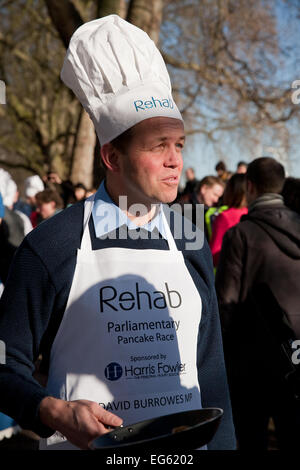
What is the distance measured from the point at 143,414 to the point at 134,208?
1.97ft

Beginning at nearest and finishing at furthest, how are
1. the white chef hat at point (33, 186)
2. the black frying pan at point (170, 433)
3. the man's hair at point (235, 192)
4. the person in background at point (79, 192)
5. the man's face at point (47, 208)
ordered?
the black frying pan at point (170, 433) < the man's hair at point (235, 192) < the man's face at point (47, 208) < the person in background at point (79, 192) < the white chef hat at point (33, 186)

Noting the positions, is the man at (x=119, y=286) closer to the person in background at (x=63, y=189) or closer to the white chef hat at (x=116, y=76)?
the white chef hat at (x=116, y=76)

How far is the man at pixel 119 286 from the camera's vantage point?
1680 millimetres

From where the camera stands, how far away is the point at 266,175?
152 inches

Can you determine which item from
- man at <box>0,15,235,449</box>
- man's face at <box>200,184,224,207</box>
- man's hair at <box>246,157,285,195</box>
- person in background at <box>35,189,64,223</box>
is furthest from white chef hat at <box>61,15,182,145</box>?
person in background at <box>35,189,64,223</box>

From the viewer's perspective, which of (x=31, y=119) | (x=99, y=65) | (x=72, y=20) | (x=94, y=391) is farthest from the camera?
(x=31, y=119)

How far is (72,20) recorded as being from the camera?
7.20 m

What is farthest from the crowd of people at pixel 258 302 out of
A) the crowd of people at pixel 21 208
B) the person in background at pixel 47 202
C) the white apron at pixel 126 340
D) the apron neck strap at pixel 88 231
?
the person in background at pixel 47 202

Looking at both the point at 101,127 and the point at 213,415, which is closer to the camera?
the point at 213,415

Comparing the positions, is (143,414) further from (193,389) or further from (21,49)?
(21,49)

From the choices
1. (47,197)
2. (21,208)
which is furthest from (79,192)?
(47,197)

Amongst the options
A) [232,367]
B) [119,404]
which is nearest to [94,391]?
[119,404]

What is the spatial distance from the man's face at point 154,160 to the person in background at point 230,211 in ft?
10.1
